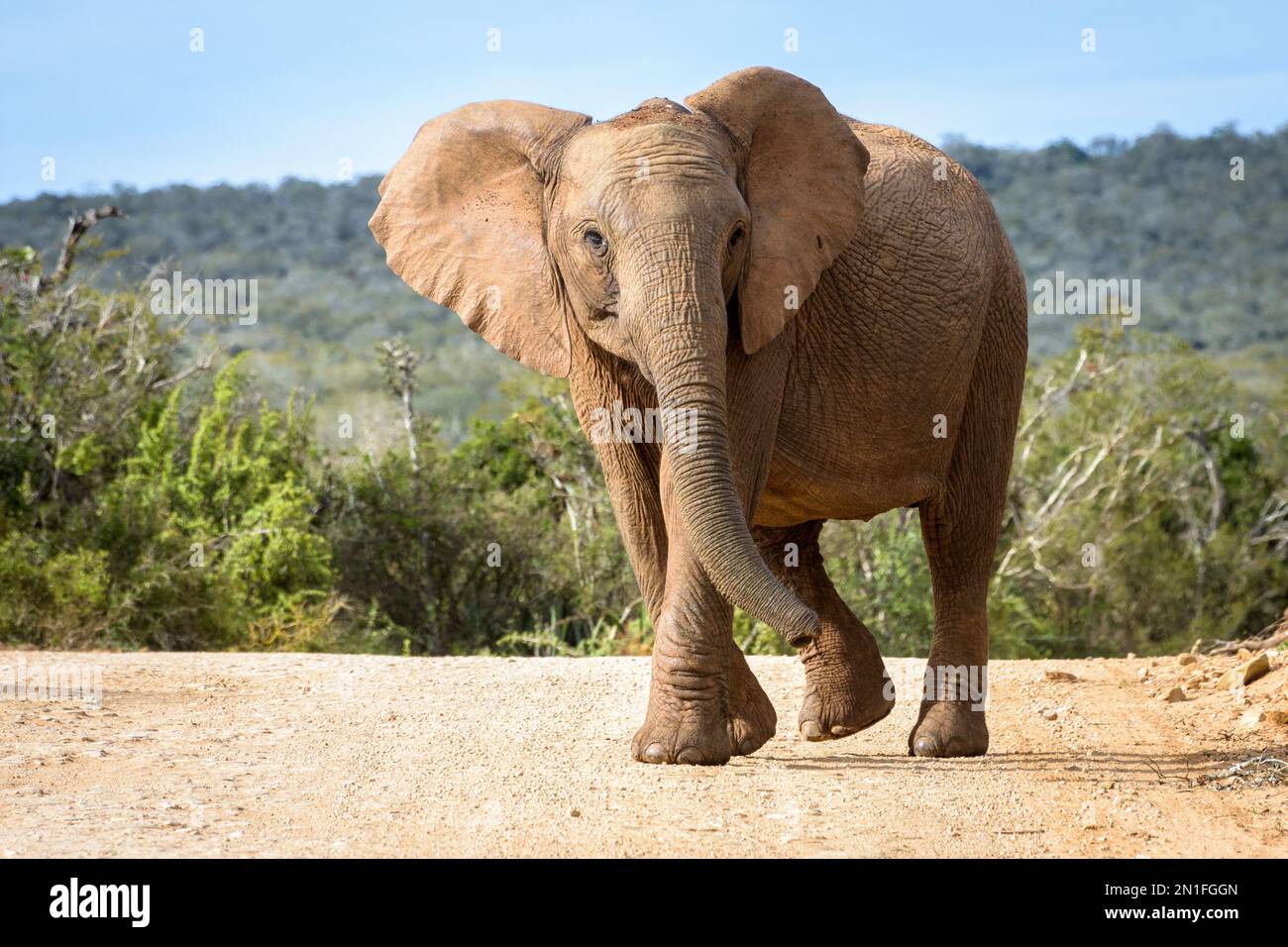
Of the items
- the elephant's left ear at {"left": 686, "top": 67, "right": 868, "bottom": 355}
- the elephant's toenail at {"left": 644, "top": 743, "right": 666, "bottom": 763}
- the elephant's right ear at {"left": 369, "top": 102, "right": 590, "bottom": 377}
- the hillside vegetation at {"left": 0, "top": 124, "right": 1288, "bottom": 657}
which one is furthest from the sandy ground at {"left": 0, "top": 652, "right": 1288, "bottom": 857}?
the hillside vegetation at {"left": 0, "top": 124, "right": 1288, "bottom": 657}

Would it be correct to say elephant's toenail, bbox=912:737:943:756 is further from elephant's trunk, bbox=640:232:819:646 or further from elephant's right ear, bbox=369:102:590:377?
elephant's right ear, bbox=369:102:590:377

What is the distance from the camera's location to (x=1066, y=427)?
68.5 feet

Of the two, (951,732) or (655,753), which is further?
(951,732)

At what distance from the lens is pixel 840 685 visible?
27.9 feet

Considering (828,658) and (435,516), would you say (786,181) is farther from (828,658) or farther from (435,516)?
(435,516)

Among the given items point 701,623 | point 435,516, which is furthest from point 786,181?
point 435,516

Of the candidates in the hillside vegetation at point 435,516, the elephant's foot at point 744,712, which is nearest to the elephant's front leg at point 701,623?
the elephant's foot at point 744,712

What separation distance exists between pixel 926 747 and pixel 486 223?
10.0ft

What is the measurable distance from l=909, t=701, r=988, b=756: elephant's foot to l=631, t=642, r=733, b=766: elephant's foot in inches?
55.9

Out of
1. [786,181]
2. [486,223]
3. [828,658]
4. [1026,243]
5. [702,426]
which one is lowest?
[828,658]

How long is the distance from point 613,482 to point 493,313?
2.78ft

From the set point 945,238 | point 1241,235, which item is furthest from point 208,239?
point 945,238

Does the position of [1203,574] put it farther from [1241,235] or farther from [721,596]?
[1241,235]

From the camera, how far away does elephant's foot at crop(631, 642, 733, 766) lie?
6824 millimetres
